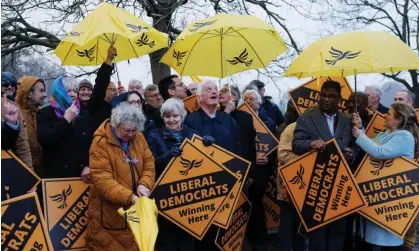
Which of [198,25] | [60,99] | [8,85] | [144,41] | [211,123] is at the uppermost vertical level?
[198,25]

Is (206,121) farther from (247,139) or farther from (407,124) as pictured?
(407,124)

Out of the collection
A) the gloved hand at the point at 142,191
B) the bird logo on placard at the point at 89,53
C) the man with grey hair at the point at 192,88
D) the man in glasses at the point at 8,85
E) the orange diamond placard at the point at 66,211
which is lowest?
the orange diamond placard at the point at 66,211

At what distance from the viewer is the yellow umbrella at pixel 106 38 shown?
530 centimetres

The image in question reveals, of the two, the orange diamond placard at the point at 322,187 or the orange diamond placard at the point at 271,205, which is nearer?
the orange diamond placard at the point at 322,187

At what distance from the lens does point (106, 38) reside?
6.29 m

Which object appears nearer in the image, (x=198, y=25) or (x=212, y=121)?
(x=212, y=121)

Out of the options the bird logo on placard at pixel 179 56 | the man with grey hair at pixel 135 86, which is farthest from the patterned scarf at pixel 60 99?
the man with grey hair at pixel 135 86

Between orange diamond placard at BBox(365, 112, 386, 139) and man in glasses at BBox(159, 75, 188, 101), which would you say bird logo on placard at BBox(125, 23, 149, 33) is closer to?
man in glasses at BBox(159, 75, 188, 101)

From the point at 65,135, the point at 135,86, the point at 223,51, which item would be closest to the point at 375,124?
the point at 223,51

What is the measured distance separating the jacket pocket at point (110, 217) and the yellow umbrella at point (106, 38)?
62.0 inches

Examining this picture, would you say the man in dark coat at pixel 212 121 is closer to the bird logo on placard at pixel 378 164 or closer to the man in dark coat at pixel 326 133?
the man in dark coat at pixel 326 133

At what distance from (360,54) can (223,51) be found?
6.32 ft

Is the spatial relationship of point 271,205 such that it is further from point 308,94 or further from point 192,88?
point 192,88

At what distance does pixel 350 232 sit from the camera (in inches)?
244
